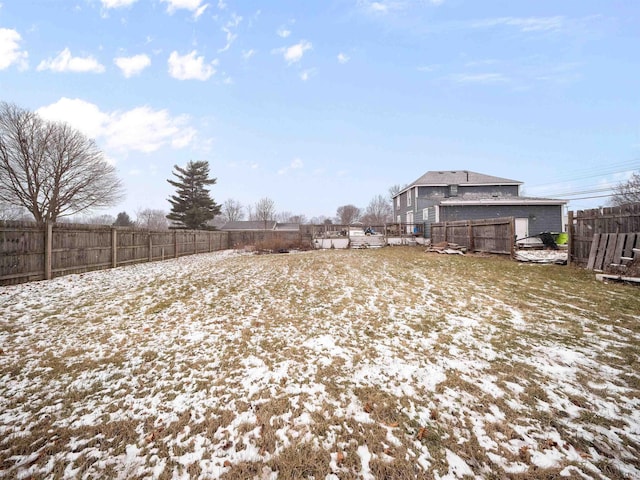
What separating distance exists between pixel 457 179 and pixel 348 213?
37586mm

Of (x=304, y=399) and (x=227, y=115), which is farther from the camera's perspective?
(x=227, y=115)

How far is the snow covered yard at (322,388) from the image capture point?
1895 mm

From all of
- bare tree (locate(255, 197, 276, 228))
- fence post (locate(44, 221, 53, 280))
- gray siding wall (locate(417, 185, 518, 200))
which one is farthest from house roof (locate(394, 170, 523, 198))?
bare tree (locate(255, 197, 276, 228))

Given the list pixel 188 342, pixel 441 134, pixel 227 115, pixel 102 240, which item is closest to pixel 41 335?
pixel 188 342

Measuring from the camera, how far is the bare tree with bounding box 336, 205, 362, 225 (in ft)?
202

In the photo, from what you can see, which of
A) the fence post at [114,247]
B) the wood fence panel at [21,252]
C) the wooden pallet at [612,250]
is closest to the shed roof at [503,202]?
the wooden pallet at [612,250]

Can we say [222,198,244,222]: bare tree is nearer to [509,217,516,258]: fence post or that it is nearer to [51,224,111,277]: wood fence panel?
[51,224,111,277]: wood fence panel

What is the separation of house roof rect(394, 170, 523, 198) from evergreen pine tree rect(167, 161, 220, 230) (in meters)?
24.2

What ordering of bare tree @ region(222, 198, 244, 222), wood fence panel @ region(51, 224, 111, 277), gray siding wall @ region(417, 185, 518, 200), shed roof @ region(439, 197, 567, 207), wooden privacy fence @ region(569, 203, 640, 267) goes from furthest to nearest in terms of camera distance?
bare tree @ region(222, 198, 244, 222) < gray siding wall @ region(417, 185, 518, 200) < shed roof @ region(439, 197, 567, 207) < wood fence panel @ region(51, 224, 111, 277) < wooden privacy fence @ region(569, 203, 640, 267)

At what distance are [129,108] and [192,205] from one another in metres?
17.2

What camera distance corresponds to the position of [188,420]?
7.51 feet

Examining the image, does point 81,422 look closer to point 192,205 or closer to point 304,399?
point 304,399

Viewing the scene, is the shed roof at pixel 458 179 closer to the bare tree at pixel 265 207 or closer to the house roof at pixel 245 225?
the house roof at pixel 245 225

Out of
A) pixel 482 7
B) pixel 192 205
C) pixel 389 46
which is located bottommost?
pixel 192 205
